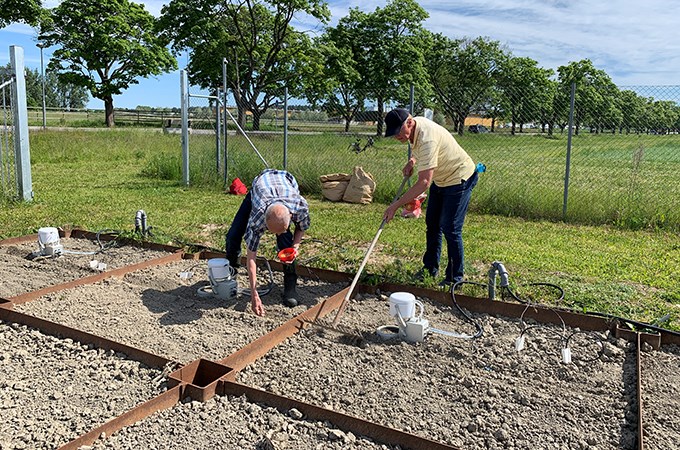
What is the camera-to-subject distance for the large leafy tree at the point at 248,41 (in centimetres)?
2391

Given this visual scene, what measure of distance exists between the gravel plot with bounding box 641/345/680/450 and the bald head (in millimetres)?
2282

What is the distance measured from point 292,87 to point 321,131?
58.2 ft

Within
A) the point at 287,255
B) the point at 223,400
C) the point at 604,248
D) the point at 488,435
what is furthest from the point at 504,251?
the point at 223,400

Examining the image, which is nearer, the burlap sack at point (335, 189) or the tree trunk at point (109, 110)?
the burlap sack at point (335, 189)

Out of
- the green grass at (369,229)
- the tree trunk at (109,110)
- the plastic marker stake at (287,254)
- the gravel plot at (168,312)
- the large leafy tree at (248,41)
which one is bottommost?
the gravel plot at (168,312)

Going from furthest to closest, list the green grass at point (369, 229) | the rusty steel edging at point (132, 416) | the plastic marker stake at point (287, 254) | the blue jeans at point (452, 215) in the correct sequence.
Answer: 1. the green grass at point (369, 229)
2. the blue jeans at point (452, 215)
3. the plastic marker stake at point (287, 254)
4. the rusty steel edging at point (132, 416)

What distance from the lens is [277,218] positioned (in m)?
3.53

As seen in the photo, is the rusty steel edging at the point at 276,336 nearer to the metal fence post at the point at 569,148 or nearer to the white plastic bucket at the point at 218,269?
the white plastic bucket at the point at 218,269

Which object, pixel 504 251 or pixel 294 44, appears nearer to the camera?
pixel 504 251

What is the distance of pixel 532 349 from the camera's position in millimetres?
3561

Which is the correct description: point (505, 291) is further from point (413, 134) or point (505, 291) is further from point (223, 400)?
point (223, 400)

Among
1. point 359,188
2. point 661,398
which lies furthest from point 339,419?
point 359,188

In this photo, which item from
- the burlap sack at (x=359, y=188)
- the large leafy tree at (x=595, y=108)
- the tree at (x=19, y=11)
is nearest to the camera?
the large leafy tree at (x=595, y=108)

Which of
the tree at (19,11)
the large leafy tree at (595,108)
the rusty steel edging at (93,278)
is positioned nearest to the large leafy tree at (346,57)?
the tree at (19,11)
